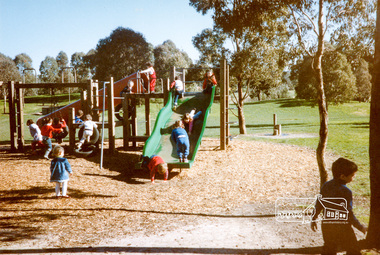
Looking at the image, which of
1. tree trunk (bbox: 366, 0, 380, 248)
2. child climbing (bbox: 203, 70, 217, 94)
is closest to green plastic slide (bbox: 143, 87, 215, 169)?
child climbing (bbox: 203, 70, 217, 94)

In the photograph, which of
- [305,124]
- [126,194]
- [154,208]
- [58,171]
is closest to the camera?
[154,208]

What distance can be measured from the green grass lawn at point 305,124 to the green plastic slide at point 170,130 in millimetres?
1547

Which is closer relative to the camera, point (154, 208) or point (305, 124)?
point (154, 208)

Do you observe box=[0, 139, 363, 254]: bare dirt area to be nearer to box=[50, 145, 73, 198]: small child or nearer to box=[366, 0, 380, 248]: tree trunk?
box=[50, 145, 73, 198]: small child

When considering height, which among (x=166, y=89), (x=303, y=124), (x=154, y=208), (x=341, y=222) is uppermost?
(x=166, y=89)

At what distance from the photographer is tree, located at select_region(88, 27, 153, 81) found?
4897cm

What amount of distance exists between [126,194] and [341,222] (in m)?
6.35

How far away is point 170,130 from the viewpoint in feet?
45.1

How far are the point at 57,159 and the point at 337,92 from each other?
3259 centimetres

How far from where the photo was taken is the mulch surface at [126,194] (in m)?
6.39

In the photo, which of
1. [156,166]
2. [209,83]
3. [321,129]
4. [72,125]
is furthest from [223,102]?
[321,129]

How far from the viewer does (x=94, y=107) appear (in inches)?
588

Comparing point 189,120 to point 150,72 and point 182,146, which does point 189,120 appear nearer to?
point 182,146

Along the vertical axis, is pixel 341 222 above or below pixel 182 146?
below
